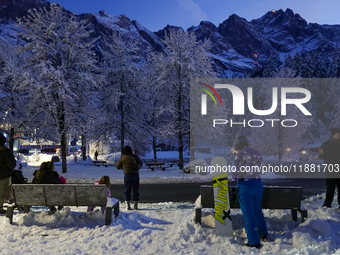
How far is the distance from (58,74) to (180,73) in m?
9.08

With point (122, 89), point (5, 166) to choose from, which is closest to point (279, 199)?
point (5, 166)

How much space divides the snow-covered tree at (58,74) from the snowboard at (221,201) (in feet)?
49.1

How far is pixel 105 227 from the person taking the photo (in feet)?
17.8

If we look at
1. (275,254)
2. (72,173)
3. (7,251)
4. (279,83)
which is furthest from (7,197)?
(279,83)

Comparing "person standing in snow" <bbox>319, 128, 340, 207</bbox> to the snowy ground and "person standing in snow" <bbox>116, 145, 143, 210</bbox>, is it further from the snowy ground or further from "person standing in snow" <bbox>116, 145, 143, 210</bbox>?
"person standing in snow" <bbox>116, 145, 143, 210</bbox>

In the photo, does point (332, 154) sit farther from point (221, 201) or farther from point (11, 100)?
point (11, 100)

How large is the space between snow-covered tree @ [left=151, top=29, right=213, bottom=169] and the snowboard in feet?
47.7

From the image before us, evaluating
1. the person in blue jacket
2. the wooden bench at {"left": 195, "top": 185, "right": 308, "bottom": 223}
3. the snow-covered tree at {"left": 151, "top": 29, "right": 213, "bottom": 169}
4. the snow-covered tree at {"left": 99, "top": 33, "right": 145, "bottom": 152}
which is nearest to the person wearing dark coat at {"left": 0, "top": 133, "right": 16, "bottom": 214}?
the wooden bench at {"left": 195, "top": 185, "right": 308, "bottom": 223}

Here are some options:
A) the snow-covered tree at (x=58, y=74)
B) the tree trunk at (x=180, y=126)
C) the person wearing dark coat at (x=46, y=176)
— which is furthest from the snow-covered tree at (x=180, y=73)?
the person wearing dark coat at (x=46, y=176)

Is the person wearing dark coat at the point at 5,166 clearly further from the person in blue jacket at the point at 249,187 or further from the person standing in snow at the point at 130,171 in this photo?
the person in blue jacket at the point at 249,187

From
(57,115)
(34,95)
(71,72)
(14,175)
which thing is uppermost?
(71,72)

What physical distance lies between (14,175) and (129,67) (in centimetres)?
1746

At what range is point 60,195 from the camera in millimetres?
5879

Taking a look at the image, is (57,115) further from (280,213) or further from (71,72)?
(280,213)
